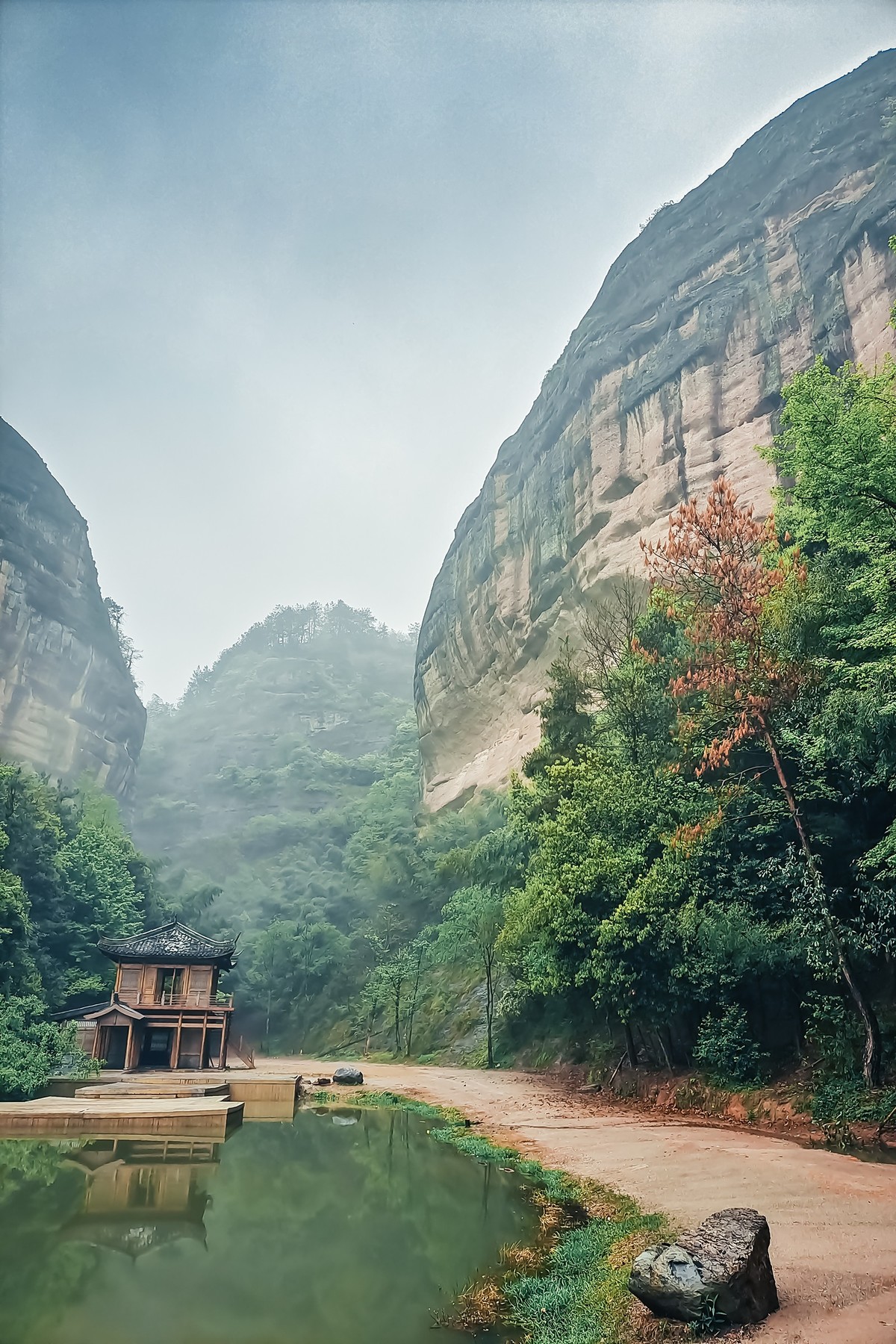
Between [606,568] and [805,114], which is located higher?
[805,114]

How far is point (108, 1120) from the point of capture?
1328cm

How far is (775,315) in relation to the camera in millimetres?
33031

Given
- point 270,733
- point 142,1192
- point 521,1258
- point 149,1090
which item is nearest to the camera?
point 521,1258

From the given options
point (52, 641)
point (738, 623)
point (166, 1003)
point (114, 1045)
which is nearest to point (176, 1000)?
point (166, 1003)

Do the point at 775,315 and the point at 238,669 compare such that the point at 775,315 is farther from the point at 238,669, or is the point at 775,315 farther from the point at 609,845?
the point at 238,669

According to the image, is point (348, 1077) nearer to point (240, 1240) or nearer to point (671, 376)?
point (240, 1240)

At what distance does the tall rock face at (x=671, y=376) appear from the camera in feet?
103

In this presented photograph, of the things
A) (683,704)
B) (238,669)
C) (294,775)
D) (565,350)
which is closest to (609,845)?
(683,704)

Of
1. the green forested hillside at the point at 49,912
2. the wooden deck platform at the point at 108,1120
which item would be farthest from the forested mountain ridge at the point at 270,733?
the wooden deck platform at the point at 108,1120

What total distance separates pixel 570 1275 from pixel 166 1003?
873 inches

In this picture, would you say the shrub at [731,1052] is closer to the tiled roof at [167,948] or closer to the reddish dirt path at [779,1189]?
the reddish dirt path at [779,1189]

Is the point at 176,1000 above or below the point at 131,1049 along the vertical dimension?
above

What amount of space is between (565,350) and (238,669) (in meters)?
82.4

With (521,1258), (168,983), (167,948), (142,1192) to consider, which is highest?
(167,948)
